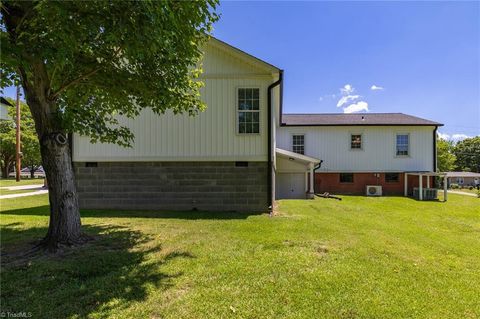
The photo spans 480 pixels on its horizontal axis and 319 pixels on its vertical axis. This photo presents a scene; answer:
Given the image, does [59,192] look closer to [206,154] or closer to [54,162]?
[54,162]

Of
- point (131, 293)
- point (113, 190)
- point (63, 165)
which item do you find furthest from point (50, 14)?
point (113, 190)

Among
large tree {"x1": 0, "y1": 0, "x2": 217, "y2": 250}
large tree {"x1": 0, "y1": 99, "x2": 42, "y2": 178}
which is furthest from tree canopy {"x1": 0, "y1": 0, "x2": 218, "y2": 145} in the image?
large tree {"x1": 0, "y1": 99, "x2": 42, "y2": 178}

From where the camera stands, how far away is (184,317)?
3365mm

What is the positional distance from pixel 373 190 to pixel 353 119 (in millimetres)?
5588

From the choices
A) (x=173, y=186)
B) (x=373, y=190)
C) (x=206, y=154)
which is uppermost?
(x=206, y=154)

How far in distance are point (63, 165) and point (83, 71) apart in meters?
1.99

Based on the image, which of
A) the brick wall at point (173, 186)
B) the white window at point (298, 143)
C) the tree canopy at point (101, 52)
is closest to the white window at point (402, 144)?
the white window at point (298, 143)

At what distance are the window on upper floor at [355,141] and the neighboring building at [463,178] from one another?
1410 inches

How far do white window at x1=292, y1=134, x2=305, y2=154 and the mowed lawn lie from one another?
13592mm

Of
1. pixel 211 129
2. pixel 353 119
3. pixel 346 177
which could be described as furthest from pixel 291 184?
pixel 353 119

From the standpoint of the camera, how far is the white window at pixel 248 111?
430 inches

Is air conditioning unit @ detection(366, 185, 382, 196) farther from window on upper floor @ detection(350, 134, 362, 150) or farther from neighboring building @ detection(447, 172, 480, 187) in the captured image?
neighboring building @ detection(447, 172, 480, 187)

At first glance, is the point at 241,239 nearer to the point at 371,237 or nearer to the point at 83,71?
the point at 371,237

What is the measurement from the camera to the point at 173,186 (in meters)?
11.1
